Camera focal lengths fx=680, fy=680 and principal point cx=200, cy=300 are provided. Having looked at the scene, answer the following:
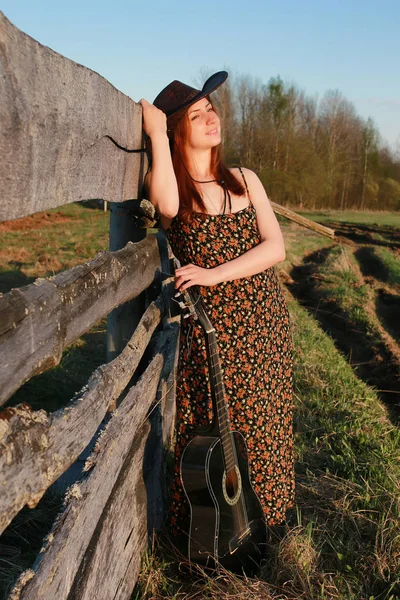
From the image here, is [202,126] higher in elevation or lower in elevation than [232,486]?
higher

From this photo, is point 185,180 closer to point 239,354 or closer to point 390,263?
point 239,354

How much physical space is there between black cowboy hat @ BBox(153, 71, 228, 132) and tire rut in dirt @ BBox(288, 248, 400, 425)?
11.6 ft

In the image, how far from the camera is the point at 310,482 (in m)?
3.93

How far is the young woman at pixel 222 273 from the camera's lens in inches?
116

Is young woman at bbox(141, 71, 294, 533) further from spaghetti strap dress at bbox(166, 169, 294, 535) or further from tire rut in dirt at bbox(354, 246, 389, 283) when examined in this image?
tire rut in dirt at bbox(354, 246, 389, 283)

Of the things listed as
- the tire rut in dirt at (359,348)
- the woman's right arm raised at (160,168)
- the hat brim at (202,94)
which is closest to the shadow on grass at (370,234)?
the tire rut in dirt at (359,348)

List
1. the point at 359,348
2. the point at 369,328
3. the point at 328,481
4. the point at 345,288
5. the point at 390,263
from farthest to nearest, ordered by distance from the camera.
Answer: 1. the point at 390,263
2. the point at 345,288
3. the point at 369,328
4. the point at 359,348
5. the point at 328,481

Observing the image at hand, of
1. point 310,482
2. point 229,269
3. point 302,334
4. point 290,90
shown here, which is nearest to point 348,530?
point 310,482

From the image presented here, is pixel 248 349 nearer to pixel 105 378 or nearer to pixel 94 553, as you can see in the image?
pixel 105 378

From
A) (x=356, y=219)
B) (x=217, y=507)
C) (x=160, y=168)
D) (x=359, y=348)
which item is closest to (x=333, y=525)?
(x=217, y=507)

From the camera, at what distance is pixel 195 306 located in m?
2.96

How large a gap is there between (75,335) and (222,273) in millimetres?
1181

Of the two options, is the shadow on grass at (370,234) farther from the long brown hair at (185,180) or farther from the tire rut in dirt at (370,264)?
the long brown hair at (185,180)

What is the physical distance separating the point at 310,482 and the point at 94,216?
20.7 metres
